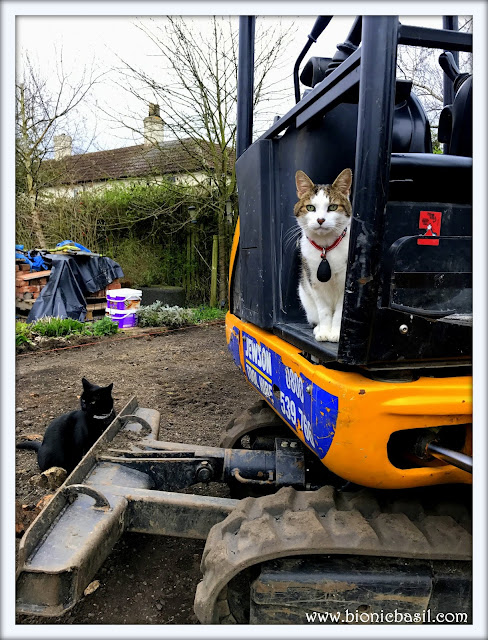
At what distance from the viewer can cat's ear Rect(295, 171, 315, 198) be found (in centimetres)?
168

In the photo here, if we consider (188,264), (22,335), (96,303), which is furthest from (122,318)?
(188,264)

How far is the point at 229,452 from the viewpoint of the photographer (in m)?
1.97

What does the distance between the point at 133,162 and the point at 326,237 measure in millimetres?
10602

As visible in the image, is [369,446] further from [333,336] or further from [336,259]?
[336,259]

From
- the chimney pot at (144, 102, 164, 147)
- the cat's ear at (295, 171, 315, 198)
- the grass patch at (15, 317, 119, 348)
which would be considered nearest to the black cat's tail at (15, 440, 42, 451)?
the cat's ear at (295, 171, 315, 198)

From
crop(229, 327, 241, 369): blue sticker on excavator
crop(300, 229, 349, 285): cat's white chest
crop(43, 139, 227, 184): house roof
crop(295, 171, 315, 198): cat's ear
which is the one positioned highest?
crop(43, 139, 227, 184): house roof

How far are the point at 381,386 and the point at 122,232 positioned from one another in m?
10.7

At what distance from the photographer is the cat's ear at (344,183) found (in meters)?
1.67

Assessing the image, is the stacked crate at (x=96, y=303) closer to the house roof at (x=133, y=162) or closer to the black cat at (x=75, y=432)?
the house roof at (x=133, y=162)

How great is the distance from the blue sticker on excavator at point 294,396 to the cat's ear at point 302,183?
2.04 feet

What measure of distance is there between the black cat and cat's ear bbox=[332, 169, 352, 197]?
1.94 meters

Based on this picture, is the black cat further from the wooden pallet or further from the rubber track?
the wooden pallet

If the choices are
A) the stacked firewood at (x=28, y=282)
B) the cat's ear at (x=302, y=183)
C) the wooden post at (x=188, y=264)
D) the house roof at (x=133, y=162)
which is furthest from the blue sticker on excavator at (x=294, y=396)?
the wooden post at (x=188, y=264)

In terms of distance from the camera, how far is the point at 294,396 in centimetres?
152
